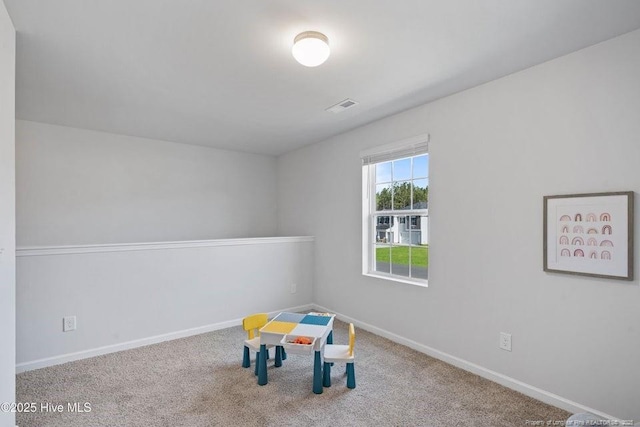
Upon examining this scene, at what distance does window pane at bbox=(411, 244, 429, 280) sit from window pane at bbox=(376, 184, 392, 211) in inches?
23.7

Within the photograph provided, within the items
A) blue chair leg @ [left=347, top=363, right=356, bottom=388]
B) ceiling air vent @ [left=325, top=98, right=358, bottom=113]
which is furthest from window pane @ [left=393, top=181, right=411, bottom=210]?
blue chair leg @ [left=347, top=363, right=356, bottom=388]

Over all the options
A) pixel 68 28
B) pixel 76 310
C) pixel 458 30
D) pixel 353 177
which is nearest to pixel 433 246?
pixel 353 177

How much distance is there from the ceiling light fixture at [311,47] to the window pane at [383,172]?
189 centimetres

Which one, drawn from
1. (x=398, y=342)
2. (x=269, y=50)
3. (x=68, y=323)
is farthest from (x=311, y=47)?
(x=68, y=323)

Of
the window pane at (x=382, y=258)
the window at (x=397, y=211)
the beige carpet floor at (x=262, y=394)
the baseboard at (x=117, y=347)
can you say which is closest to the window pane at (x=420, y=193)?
the window at (x=397, y=211)

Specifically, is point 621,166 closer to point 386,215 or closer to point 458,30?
point 458,30

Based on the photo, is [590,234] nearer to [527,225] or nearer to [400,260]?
[527,225]

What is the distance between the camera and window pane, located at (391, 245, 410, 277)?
3.45 m

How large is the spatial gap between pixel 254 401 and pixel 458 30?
2807 millimetres

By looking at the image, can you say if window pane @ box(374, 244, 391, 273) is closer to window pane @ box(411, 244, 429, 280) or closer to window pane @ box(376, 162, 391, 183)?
window pane @ box(411, 244, 429, 280)

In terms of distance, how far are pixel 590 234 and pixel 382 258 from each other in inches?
77.9

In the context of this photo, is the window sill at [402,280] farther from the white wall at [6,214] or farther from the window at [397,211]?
the white wall at [6,214]

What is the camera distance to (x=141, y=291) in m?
3.42

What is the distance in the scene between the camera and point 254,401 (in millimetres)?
2330
